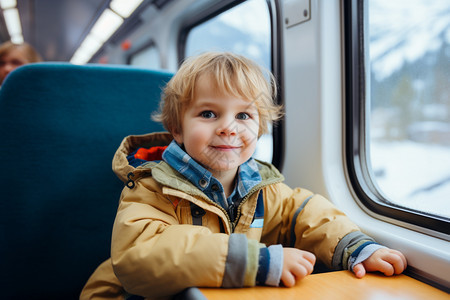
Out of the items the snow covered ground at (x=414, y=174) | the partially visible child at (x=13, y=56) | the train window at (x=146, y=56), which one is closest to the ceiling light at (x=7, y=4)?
the train window at (x=146, y=56)

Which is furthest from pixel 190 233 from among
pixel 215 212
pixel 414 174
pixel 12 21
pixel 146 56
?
pixel 12 21

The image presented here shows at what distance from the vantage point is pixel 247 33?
2.03 metres

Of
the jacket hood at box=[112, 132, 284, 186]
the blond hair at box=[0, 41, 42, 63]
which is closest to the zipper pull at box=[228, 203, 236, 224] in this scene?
the jacket hood at box=[112, 132, 284, 186]

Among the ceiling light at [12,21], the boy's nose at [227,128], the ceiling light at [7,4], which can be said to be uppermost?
the ceiling light at [12,21]

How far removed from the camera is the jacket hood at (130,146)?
100 cm

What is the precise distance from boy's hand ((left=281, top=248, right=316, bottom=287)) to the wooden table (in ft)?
0.07

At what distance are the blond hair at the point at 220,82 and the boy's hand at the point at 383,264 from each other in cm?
56

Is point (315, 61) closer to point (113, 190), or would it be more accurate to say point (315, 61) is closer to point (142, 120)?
point (142, 120)

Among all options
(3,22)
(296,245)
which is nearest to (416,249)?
(296,245)

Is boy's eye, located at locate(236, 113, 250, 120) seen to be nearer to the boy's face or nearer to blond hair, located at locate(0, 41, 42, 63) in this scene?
the boy's face

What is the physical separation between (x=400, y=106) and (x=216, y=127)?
2.68 ft

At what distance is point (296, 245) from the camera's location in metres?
1.12

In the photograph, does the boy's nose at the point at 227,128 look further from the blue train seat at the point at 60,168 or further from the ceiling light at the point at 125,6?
the ceiling light at the point at 125,6

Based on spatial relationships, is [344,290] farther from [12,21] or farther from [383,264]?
[12,21]
